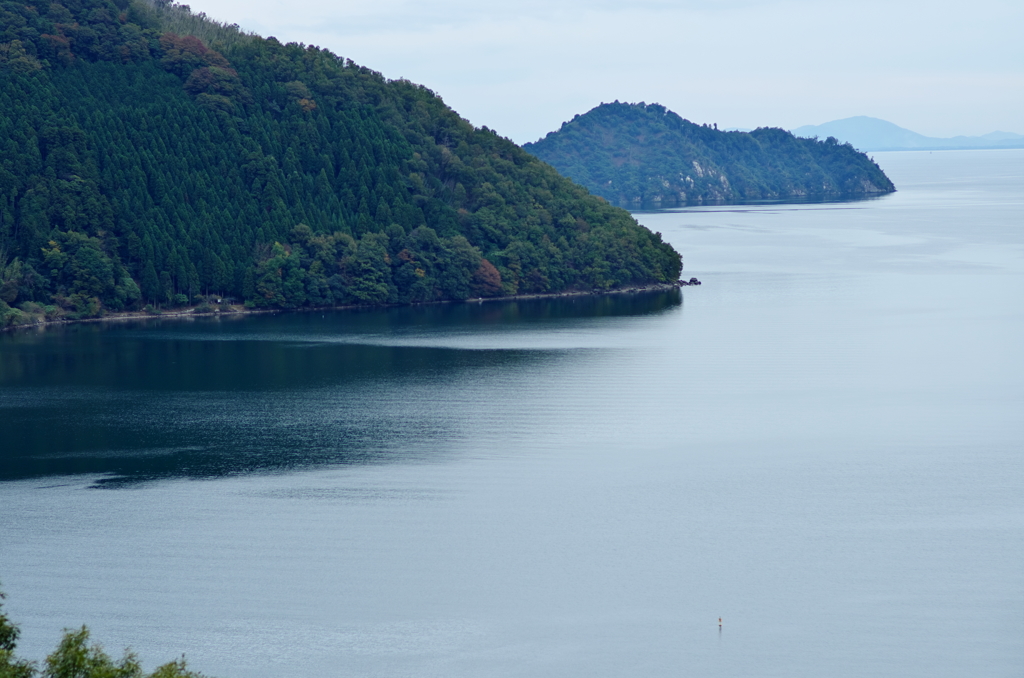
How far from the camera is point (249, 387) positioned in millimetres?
48969

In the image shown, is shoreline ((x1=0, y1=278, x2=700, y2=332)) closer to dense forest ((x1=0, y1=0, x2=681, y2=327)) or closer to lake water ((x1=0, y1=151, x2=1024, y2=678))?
dense forest ((x1=0, y1=0, x2=681, y2=327))

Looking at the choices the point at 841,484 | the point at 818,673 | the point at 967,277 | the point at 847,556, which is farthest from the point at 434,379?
the point at 967,277

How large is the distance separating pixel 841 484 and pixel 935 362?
2031cm

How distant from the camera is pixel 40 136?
70.8 m

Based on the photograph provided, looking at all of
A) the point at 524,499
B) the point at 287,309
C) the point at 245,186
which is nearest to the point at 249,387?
the point at 524,499

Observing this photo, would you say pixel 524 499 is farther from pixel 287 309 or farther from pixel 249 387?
pixel 287 309

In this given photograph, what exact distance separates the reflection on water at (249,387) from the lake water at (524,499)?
200 millimetres

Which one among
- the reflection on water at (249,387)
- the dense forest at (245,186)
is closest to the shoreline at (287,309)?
the dense forest at (245,186)

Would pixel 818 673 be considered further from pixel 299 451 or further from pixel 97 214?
pixel 97 214

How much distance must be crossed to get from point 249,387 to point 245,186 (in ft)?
97.9

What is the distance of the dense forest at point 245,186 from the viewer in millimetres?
68812

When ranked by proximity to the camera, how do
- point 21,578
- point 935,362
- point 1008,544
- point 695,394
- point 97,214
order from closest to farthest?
point 21,578
point 1008,544
point 695,394
point 935,362
point 97,214

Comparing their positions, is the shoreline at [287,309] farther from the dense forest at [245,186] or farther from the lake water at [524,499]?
the lake water at [524,499]

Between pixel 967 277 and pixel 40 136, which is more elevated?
pixel 40 136
